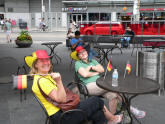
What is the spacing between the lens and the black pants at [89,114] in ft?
9.17

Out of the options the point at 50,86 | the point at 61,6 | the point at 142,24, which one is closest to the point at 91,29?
the point at 142,24

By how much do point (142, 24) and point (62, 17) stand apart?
21115mm

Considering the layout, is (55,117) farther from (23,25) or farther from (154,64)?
(23,25)

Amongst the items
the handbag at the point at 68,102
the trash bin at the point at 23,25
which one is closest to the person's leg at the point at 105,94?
the handbag at the point at 68,102

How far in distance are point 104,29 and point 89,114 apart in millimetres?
12335

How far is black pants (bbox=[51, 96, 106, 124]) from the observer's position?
2795mm

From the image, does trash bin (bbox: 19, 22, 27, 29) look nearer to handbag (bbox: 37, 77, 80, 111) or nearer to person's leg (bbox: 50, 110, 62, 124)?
handbag (bbox: 37, 77, 80, 111)

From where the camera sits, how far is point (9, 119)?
396 centimetres

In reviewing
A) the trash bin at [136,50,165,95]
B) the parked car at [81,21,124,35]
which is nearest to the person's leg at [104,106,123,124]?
the trash bin at [136,50,165,95]

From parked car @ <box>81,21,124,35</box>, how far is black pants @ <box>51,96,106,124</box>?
11.1 meters

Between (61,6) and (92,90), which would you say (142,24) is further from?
(61,6)

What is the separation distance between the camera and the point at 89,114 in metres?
2.95

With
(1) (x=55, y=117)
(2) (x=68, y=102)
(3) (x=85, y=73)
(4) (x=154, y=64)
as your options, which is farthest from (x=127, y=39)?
(1) (x=55, y=117)

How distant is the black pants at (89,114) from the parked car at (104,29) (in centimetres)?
1111
